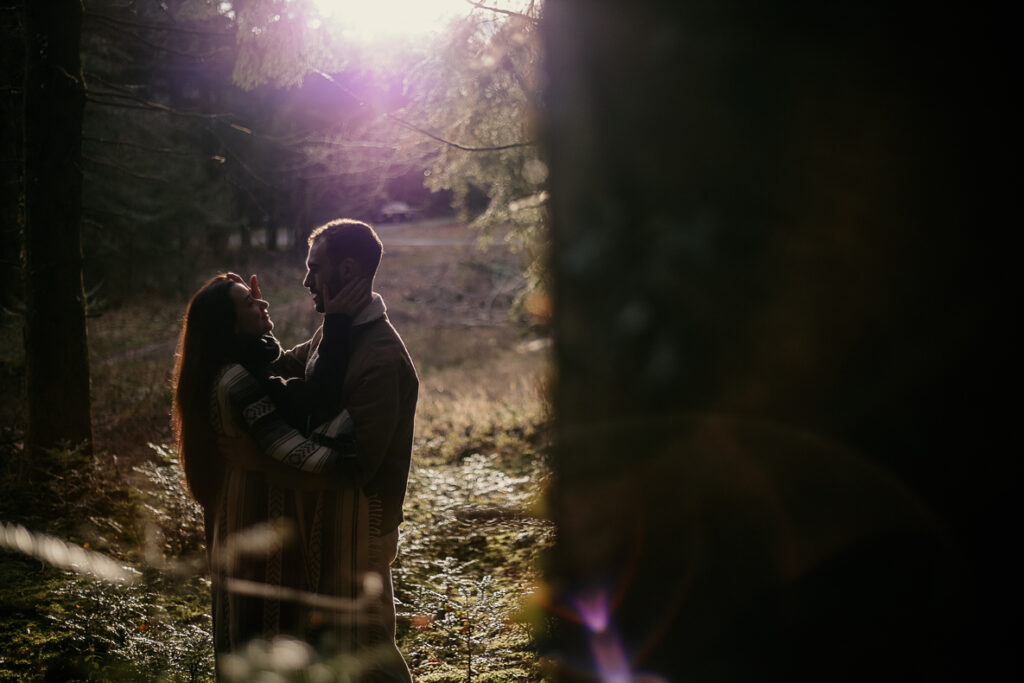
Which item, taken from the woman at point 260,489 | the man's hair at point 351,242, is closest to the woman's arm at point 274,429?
the woman at point 260,489

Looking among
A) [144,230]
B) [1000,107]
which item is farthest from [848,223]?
[144,230]

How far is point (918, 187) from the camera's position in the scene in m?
0.91

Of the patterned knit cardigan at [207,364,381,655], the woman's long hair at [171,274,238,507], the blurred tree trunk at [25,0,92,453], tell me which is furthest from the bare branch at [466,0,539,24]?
the patterned knit cardigan at [207,364,381,655]

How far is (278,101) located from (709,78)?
29.9 meters

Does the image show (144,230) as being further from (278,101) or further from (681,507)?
(681,507)

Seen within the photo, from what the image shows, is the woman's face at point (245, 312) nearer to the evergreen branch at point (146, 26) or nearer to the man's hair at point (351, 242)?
the man's hair at point (351, 242)

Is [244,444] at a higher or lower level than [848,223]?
lower

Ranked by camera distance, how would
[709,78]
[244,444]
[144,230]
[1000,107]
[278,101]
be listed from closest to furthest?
[1000,107] < [709,78] < [244,444] < [144,230] < [278,101]

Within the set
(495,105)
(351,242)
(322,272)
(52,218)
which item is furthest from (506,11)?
(322,272)

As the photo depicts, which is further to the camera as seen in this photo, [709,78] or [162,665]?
[162,665]

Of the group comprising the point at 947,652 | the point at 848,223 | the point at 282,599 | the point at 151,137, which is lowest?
the point at 282,599

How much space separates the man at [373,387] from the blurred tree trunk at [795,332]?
188 cm

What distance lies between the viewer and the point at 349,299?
2994 millimetres

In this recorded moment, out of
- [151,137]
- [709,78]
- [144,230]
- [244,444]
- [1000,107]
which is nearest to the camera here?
[1000,107]
